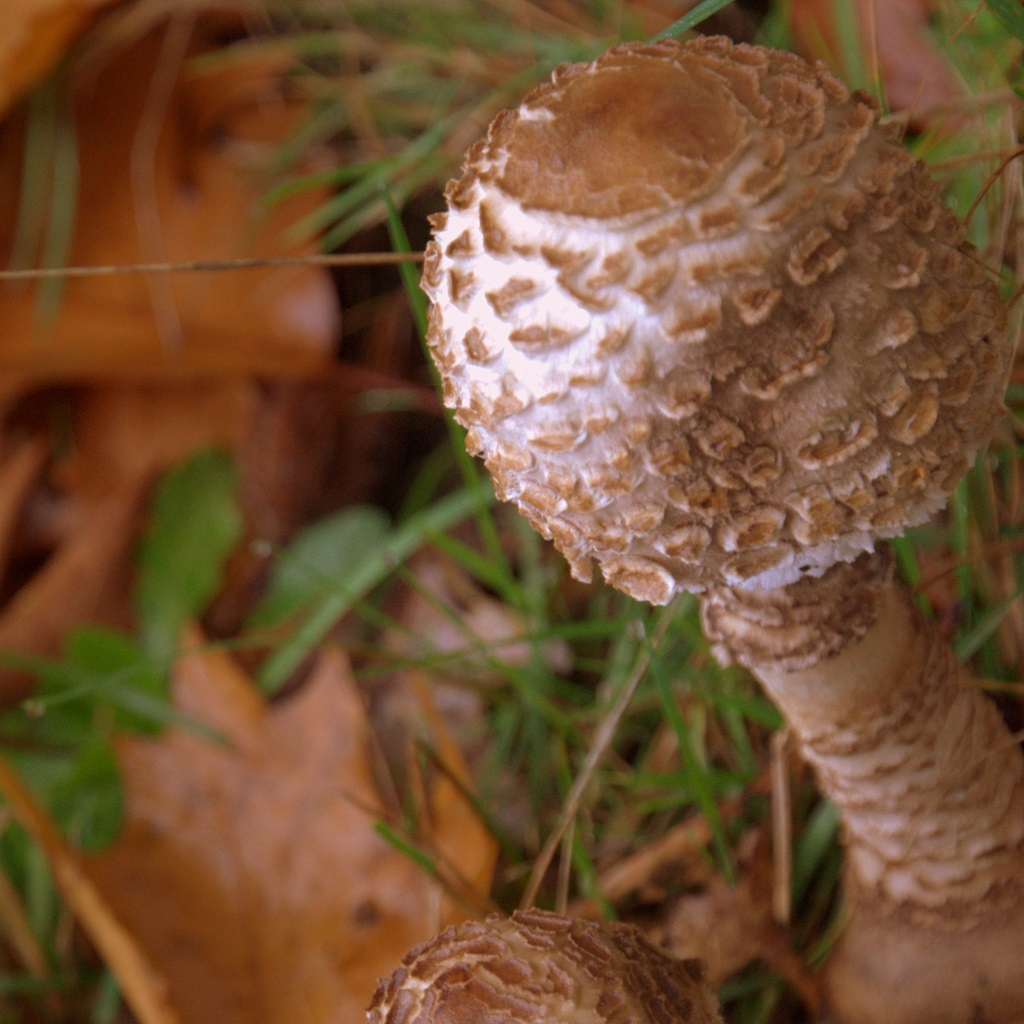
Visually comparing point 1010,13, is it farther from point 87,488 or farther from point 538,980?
point 87,488

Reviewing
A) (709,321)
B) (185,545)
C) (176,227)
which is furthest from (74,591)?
(709,321)

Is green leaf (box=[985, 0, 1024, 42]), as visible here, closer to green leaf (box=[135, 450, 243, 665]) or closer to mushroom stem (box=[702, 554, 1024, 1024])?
mushroom stem (box=[702, 554, 1024, 1024])

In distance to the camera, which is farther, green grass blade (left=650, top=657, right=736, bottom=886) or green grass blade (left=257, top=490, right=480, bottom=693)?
green grass blade (left=257, top=490, right=480, bottom=693)

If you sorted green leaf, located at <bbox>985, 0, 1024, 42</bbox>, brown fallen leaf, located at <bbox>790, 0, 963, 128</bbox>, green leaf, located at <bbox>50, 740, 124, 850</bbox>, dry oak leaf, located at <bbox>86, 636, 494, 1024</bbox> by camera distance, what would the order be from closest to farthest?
green leaf, located at <bbox>985, 0, 1024, 42</bbox>
dry oak leaf, located at <bbox>86, 636, 494, 1024</bbox>
brown fallen leaf, located at <bbox>790, 0, 963, 128</bbox>
green leaf, located at <bbox>50, 740, 124, 850</bbox>

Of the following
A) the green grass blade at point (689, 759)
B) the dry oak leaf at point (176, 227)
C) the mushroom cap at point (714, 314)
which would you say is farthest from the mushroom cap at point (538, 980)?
the dry oak leaf at point (176, 227)

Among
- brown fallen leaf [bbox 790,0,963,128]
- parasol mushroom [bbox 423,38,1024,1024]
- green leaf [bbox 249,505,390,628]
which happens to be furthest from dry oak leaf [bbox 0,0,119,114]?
parasol mushroom [bbox 423,38,1024,1024]

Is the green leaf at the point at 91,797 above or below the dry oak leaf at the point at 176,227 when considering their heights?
below

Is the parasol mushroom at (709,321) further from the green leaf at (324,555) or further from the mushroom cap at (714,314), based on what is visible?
the green leaf at (324,555)
